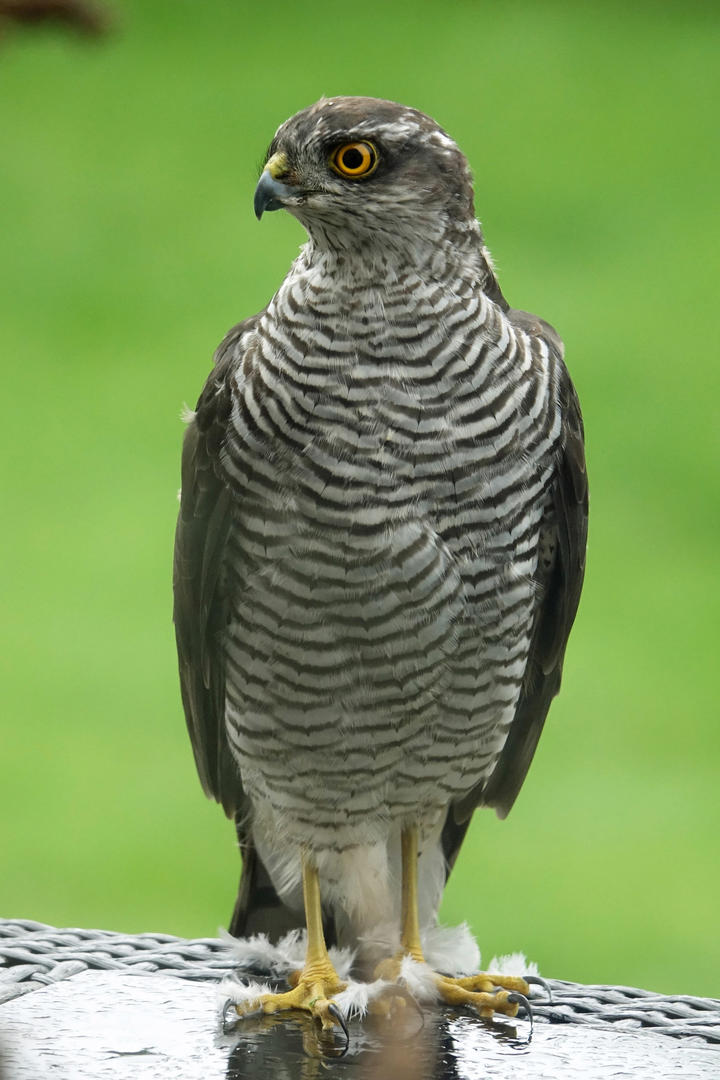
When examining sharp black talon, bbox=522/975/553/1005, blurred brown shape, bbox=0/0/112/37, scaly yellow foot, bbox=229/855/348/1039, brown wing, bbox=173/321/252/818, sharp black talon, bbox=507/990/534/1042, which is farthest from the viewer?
sharp black talon, bbox=522/975/553/1005

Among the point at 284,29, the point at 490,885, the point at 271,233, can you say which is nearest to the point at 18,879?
the point at 490,885

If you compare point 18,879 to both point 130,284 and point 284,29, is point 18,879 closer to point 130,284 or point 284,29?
point 130,284

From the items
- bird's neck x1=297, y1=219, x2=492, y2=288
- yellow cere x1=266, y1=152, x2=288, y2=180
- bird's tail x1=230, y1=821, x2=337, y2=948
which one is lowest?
bird's tail x1=230, y1=821, x2=337, y2=948

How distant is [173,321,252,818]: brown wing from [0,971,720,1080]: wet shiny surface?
0.57 meters

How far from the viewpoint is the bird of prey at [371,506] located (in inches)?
103

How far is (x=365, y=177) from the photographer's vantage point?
2.54 meters

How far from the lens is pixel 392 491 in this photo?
2.63 metres

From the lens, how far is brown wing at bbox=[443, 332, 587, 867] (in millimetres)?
2936

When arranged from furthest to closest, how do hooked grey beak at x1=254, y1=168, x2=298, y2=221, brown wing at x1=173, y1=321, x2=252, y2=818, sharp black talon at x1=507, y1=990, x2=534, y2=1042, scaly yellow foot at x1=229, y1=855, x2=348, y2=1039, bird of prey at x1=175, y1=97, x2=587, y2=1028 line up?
sharp black talon at x1=507, y1=990, x2=534, y2=1042
scaly yellow foot at x1=229, y1=855, x2=348, y2=1039
brown wing at x1=173, y1=321, x2=252, y2=818
bird of prey at x1=175, y1=97, x2=587, y2=1028
hooked grey beak at x1=254, y1=168, x2=298, y2=221

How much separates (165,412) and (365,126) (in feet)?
27.7

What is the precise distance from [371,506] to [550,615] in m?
0.73

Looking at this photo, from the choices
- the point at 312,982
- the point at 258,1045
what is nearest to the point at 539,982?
the point at 312,982

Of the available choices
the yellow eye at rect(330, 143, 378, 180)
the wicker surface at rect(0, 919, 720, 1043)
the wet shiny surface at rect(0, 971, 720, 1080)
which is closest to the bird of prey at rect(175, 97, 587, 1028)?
the yellow eye at rect(330, 143, 378, 180)

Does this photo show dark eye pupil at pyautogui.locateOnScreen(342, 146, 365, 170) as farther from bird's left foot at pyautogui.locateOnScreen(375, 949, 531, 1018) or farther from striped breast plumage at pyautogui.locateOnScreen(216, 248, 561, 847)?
bird's left foot at pyautogui.locateOnScreen(375, 949, 531, 1018)
